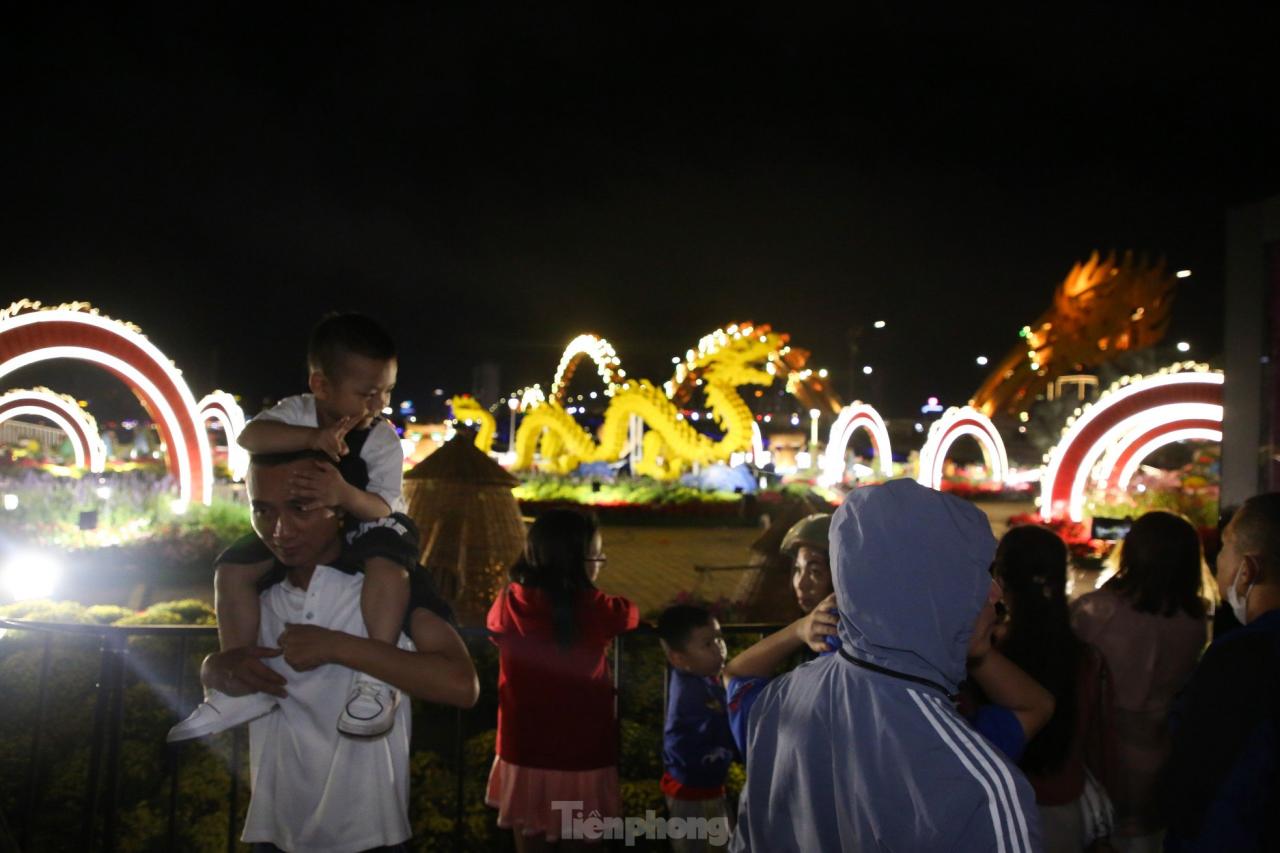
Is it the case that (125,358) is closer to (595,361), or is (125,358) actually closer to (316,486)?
(316,486)

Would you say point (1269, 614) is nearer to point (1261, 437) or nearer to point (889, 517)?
point (889, 517)

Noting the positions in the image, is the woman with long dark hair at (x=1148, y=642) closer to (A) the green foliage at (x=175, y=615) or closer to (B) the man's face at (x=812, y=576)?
(B) the man's face at (x=812, y=576)

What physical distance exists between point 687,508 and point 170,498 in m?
10.5

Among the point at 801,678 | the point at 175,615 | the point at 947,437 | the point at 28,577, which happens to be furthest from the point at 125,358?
the point at 947,437

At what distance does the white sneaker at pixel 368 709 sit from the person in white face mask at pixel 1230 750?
175 centimetres

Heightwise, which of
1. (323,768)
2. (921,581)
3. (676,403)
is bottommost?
(323,768)

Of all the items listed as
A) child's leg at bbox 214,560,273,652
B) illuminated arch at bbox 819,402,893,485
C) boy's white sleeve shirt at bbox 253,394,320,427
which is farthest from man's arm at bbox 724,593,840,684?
illuminated arch at bbox 819,402,893,485

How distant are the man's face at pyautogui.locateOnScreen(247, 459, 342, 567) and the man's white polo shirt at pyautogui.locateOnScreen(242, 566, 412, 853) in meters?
0.07

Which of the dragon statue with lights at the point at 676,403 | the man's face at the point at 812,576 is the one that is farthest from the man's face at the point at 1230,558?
the dragon statue with lights at the point at 676,403

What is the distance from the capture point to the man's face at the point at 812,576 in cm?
302

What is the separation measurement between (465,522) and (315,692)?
4731 millimetres

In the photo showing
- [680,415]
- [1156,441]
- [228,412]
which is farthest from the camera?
[680,415]

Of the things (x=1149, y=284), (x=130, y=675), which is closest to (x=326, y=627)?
(x=130, y=675)

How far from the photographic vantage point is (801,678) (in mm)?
1719
